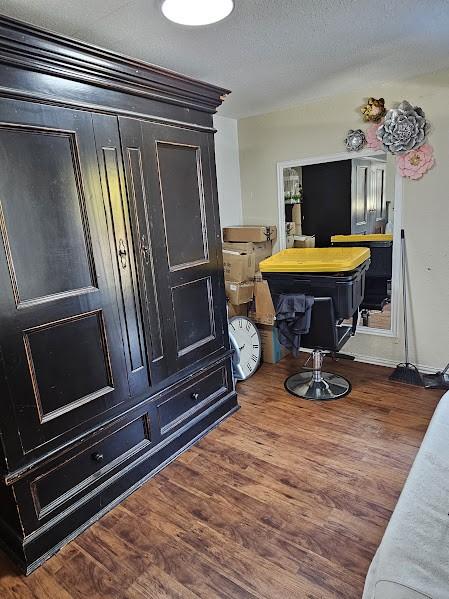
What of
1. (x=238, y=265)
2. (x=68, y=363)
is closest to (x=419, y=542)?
(x=68, y=363)

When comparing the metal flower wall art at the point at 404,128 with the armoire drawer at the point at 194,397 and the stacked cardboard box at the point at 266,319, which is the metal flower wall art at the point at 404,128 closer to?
the stacked cardboard box at the point at 266,319

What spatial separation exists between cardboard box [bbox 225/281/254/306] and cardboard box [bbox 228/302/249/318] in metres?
0.05

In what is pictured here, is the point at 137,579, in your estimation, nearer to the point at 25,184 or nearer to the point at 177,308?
the point at 177,308

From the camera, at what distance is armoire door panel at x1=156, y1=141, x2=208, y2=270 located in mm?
2082

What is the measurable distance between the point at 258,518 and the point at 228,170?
2.90 m

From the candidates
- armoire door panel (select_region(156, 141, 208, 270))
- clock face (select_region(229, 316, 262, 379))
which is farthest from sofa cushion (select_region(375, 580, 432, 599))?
clock face (select_region(229, 316, 262, 379))

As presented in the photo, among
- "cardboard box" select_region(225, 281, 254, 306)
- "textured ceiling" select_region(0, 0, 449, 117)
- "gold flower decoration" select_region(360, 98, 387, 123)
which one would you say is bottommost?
"cardboard box" select_region(225, 281, 254, 306)

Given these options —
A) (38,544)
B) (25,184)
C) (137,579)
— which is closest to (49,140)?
(25,184)

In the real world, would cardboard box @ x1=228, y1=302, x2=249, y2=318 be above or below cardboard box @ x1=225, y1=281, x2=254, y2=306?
below

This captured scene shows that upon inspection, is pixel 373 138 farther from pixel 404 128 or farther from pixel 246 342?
pixel 246 342

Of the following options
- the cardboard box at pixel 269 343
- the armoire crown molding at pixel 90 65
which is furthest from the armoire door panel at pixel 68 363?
the cardboard box at pixel 269 343

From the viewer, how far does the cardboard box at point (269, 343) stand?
343 cm

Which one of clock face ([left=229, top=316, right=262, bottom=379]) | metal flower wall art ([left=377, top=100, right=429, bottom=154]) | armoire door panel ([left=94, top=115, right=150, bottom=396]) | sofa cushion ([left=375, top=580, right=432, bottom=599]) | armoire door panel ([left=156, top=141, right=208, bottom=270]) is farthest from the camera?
clock face ([left=229, top=316, right=262, bottom=379])

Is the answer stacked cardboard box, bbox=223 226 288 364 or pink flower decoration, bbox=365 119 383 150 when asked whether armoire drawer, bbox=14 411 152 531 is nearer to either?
stacked cardboard box, bbox=223 226 288 364
